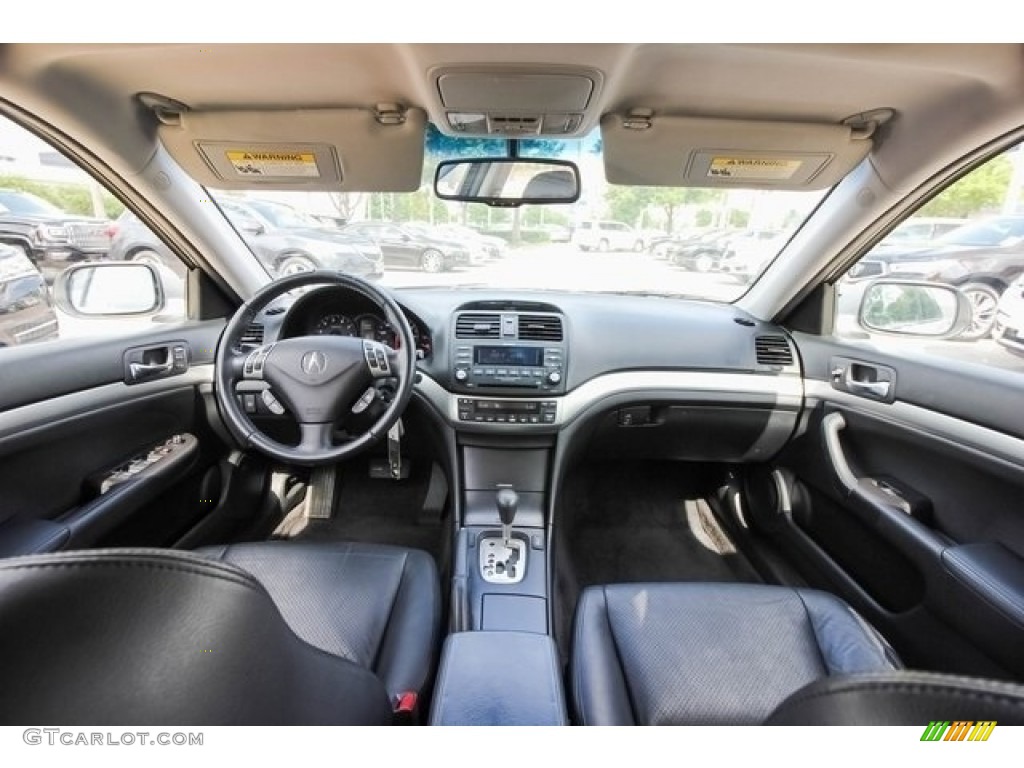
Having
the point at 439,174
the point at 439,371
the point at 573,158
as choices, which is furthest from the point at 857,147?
the point at 439,371

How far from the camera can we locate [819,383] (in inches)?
85.0

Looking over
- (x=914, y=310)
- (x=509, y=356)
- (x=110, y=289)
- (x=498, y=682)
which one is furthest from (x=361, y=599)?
(x=914, y=310)

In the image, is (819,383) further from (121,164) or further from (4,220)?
(4,220)

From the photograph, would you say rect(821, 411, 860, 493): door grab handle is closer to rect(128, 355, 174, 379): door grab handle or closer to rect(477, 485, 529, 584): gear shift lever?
rect(477, 485, 529, 584): gear shift lever

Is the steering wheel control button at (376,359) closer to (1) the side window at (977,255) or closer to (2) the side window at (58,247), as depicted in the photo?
(2) the side window at (58,247)

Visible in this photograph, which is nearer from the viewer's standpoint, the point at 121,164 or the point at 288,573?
the point at 288,573

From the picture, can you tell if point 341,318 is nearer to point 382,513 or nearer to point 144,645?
point 382,513

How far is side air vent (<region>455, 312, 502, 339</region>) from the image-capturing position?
2180mm

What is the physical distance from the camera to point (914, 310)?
1.99 m

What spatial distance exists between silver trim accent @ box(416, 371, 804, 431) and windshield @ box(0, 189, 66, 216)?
1396 mm

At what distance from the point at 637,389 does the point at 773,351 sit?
632mm

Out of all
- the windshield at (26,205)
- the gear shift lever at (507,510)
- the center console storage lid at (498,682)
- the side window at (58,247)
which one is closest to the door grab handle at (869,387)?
the gear shift lever at (507,510)

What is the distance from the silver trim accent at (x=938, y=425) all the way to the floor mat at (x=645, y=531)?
95 centimetres

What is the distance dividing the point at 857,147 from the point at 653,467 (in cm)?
182
